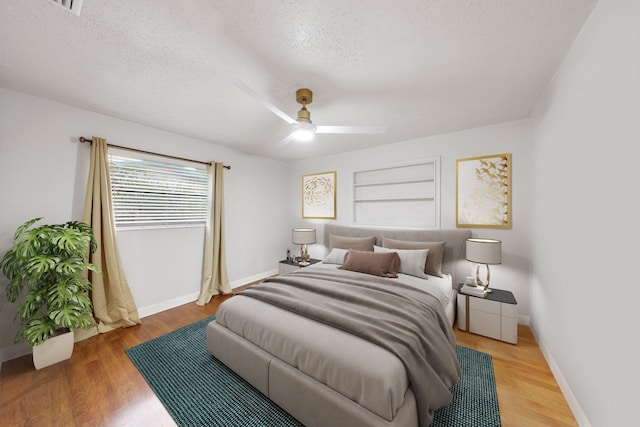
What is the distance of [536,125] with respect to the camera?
238 centimetres

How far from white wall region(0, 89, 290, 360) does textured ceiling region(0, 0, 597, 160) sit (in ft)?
0.86

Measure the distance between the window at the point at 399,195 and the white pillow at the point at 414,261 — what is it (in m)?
0.70

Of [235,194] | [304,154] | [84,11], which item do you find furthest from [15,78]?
[304,154]

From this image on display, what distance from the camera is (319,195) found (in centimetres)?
449

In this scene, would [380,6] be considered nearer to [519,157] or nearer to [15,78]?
[519,157]

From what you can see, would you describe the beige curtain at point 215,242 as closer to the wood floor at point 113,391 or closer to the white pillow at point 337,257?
the wood floor at point 113,391

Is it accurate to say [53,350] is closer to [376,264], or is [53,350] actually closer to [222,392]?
[222,392]

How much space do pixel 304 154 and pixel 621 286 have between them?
397 cm

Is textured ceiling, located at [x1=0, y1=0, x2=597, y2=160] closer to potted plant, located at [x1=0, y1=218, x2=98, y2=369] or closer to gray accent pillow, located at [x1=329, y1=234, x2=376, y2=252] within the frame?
potted plant, located at [x1=0, y1=218, x2=98, y2=369]

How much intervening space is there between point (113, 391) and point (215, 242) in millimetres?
2068

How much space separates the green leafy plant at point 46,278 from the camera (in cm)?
189

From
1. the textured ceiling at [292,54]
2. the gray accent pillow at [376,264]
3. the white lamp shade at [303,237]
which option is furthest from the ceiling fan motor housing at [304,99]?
the white lamp shade at [303,237]

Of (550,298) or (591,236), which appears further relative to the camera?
(550,298)

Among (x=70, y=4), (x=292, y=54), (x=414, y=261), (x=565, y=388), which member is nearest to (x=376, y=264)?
(x=414, y=261)
